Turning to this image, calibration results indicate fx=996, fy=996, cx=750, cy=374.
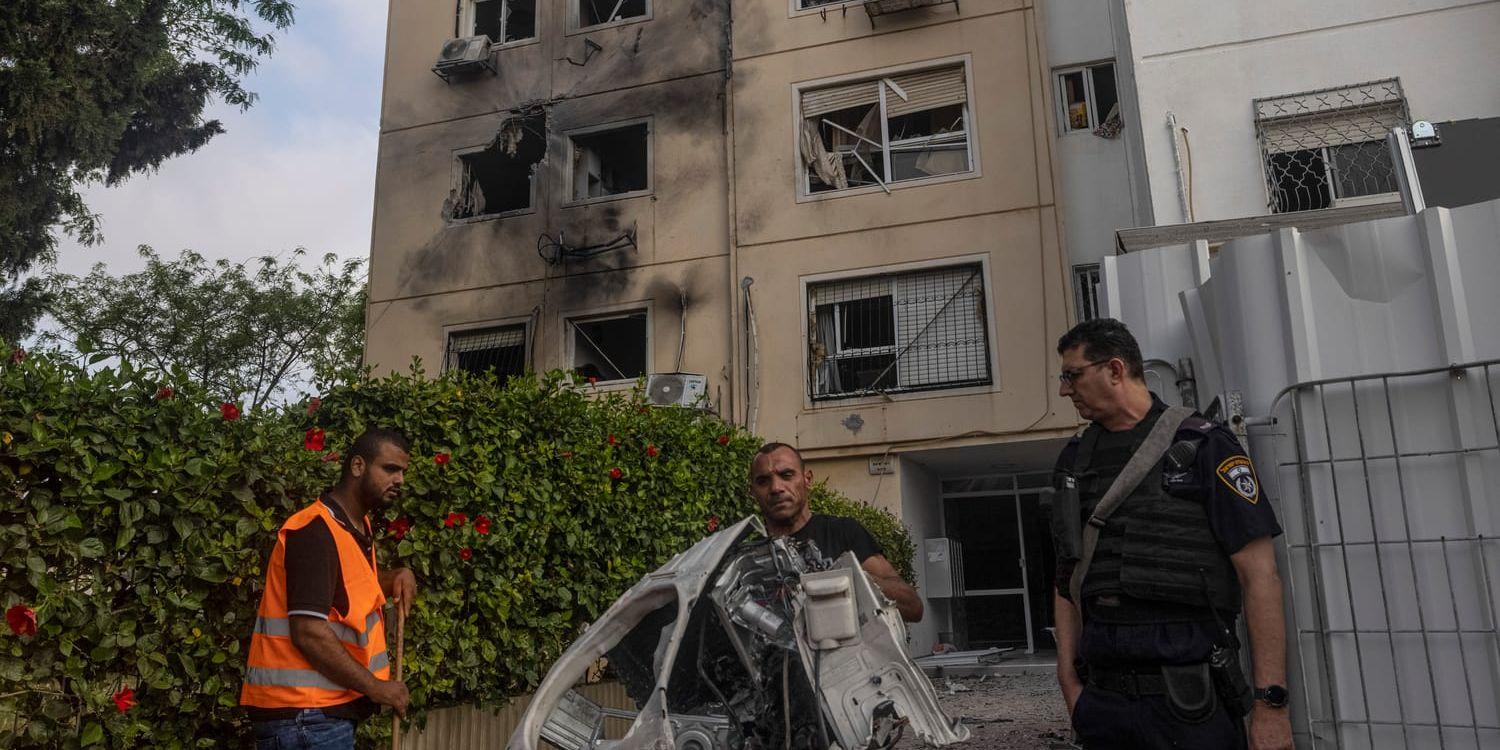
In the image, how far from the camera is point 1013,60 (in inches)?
571

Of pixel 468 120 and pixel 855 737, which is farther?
pixel 468 120

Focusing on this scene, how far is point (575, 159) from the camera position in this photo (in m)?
16.8

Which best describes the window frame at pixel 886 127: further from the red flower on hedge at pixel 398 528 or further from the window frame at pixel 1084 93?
the red flower on hedge at pixel 398 528

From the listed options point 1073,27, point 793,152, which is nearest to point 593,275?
point 793,152

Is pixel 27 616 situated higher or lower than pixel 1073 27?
lower

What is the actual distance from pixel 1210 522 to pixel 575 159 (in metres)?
15.0

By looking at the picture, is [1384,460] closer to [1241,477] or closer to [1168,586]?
[1241,477]

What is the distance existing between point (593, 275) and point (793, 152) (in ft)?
12.0

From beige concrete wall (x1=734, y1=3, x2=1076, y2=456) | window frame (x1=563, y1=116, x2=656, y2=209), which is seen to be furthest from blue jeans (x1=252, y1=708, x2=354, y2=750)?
window frame (x1=563, y1=116, x2=656, y2=209)

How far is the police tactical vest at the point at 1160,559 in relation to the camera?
2.96 meters

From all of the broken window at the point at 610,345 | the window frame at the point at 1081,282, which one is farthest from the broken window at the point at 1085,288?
the broken window at the point at 610,345

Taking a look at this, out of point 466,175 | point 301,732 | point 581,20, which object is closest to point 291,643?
point 301,732

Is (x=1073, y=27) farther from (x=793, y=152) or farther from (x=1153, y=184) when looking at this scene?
(x=1153, y=184)

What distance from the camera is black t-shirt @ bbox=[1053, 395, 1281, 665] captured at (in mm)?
2926
